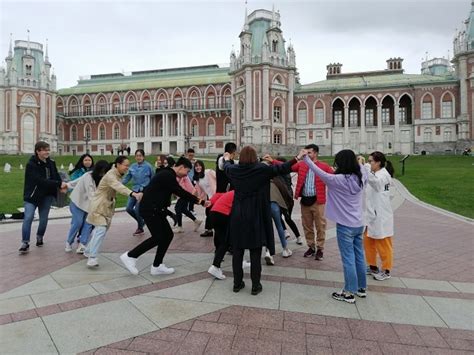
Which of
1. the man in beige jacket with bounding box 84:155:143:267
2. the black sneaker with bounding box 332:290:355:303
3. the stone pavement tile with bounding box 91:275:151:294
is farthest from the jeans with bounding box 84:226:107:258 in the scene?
the black sneaker with bounding box 332:290:355:303

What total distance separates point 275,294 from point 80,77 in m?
81.6

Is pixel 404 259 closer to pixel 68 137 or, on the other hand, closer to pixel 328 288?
pixel 328 288

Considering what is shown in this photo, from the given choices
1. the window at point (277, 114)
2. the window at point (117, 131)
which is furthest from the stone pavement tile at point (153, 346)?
the window at point (117, 131)

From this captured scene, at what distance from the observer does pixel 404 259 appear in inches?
245

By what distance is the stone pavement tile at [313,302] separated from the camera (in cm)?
402

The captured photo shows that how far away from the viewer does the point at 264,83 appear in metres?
49.1

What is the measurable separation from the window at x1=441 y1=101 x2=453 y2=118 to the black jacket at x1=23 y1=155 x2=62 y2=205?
5428 centimetres

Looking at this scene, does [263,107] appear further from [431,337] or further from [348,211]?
[431,337]

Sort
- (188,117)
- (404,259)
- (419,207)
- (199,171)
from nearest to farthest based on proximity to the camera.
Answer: (404,259) → (199,171) → (419,207) → (188,117)

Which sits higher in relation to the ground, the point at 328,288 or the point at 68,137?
the point at 68,137

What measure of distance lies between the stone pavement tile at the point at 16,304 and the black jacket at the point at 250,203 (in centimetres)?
257

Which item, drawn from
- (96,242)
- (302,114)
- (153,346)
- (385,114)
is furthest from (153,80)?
(153,346)

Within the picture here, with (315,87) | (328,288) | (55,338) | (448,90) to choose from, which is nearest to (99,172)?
(55,338)

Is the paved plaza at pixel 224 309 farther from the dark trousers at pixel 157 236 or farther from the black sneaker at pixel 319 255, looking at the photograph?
the dark trousers at pixel 157 236
